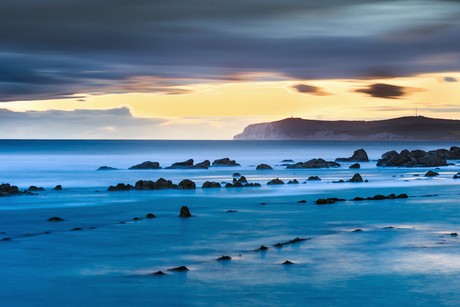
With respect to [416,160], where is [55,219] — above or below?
below

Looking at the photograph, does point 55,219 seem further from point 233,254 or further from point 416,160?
point 416,160

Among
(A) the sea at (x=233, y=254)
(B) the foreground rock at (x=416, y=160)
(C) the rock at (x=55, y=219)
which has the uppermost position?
(B) the foreground rock at (x=416, y=160)

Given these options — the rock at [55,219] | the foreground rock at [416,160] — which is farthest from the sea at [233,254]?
the foreground rock at [416,160]

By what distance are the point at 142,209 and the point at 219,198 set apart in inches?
228

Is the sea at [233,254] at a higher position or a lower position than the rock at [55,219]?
lower

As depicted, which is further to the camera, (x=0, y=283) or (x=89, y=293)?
(x=0, y=283)

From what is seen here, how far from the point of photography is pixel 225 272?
11531 millimetres

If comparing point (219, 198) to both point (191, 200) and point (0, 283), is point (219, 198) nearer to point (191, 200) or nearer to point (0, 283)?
point (191, 200)

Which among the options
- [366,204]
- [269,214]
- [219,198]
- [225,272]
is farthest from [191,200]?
[225,272]

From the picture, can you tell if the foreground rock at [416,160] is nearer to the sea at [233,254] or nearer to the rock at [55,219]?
the sea at [233,254]

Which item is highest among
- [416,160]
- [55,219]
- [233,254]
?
[416,160]

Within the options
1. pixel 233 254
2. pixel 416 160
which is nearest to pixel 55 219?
pixel 233 254

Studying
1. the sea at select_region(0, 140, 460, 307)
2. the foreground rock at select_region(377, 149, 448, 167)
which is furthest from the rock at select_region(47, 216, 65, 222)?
the foreground rock at select_region(377, 149, 448, 167)

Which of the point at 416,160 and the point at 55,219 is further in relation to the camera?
the point at 416,160
